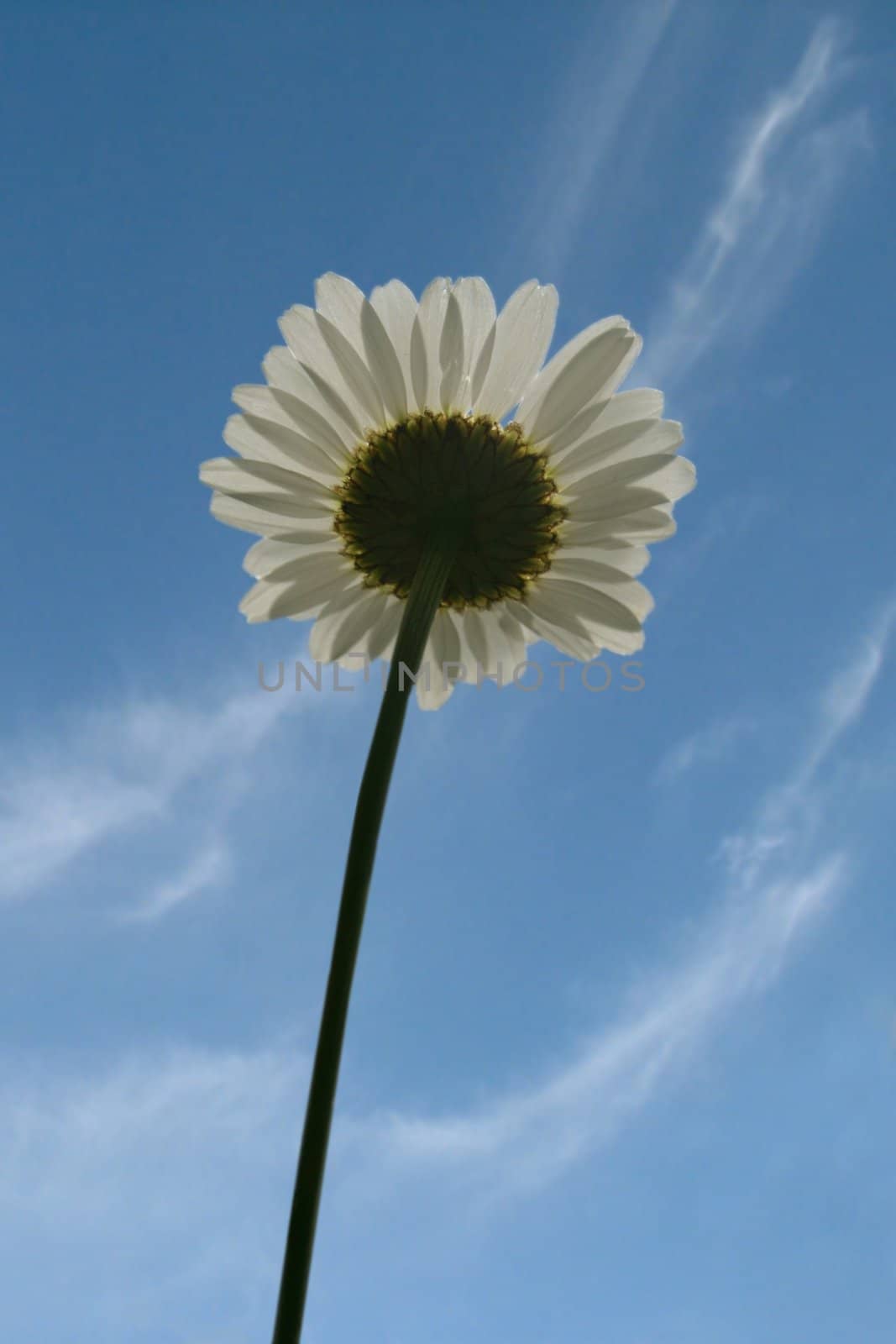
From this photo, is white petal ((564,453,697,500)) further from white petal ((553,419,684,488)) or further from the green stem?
the green stem

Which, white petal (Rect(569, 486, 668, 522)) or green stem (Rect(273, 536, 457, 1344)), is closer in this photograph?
green stem (Rect(273, 536, 457, 1344))

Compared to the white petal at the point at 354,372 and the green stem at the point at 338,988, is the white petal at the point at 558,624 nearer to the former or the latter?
the white petal at the point at 354,372

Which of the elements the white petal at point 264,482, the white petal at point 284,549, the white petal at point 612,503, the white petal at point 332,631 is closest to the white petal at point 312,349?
the white petal at point 264,482

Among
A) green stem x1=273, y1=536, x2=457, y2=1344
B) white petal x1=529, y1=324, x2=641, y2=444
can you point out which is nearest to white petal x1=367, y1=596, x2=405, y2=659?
white petal x1=529, y1=324, x2=641, y2=444

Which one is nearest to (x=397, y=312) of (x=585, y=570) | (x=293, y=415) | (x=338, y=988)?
(x=293, y=415)

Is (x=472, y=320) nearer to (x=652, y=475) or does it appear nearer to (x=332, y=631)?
(x=652, y=475)

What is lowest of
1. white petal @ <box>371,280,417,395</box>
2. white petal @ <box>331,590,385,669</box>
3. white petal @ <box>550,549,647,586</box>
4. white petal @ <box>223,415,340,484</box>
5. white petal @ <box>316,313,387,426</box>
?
white petal @ <box>331,590,385,669</box>
